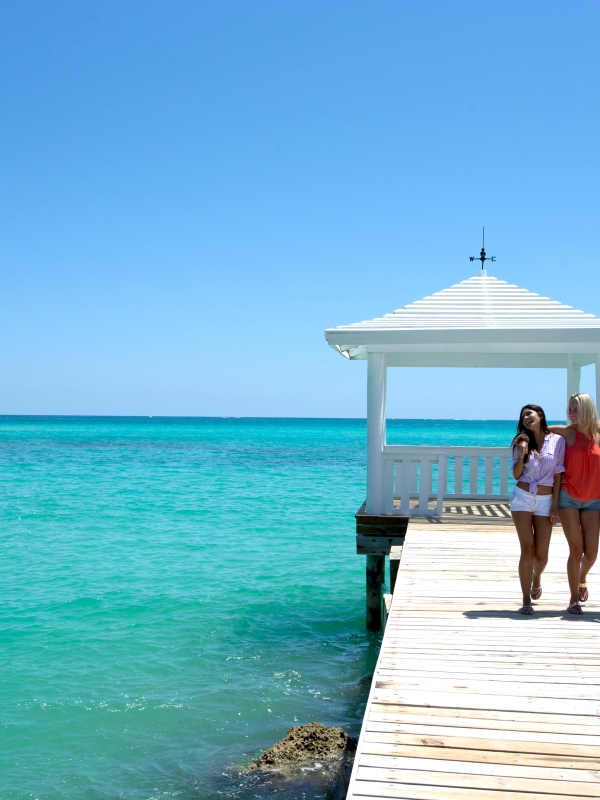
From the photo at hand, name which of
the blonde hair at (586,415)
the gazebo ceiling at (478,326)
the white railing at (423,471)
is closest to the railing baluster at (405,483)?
the white railing at (423,471)

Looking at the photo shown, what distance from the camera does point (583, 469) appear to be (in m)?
5.72

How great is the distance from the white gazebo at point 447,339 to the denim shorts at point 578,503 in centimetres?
300

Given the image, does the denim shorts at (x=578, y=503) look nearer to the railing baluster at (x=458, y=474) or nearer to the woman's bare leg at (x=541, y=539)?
the woman's bare leg at (x=541, y=539)

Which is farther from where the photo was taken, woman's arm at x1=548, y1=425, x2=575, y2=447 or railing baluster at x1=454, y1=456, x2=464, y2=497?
railing baluster at x1=454, y1=456, x2=464, y2=497

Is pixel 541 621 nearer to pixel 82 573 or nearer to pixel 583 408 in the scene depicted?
pixel 583 408

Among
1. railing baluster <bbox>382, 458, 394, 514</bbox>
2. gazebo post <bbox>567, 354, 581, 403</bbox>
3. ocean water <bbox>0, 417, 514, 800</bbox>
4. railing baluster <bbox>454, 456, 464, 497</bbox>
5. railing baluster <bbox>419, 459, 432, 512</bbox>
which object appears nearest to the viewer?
ocean water <bbox>0, 417, 514, 800</bbox>

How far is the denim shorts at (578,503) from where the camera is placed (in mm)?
5793

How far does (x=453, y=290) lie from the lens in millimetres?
10383

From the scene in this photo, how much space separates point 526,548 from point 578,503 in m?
0.52

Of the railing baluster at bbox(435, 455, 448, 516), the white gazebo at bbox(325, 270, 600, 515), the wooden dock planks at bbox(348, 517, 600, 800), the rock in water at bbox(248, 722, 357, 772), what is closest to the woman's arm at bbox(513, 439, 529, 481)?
the wooden dock planks at bbox(348, 517, 600, 800)

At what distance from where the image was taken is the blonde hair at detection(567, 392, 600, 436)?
5695 millimetres

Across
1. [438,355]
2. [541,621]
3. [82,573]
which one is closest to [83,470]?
[82,573]

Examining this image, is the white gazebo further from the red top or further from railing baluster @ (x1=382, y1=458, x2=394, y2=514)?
the red top

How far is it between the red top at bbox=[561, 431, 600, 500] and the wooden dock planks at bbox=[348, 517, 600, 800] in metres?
0.96
